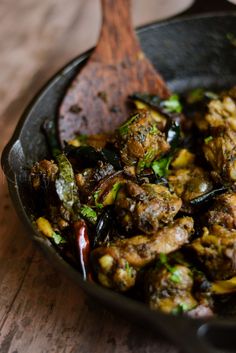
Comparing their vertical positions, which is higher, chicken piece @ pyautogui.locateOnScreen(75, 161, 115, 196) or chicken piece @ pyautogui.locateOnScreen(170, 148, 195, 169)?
chicken piece @ pyautogui.locateOnScreen(75, 161, 115, 196)

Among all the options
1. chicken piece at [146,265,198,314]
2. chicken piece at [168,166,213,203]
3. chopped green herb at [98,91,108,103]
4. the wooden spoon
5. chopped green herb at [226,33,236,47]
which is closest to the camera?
chicken piece at [146,265,198,314]

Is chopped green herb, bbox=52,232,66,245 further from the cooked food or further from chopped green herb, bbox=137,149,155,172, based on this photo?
chopped green herb, bbox=137,149,155,172

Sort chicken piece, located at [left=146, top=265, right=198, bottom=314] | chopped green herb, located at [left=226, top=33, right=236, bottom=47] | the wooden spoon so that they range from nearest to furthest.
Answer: chicken piece, located at [left=146, top=265, right=198, bottom=314], the wooden spoon, chopped green herb, located at [left=226, top=33, right=236, bottom=47]

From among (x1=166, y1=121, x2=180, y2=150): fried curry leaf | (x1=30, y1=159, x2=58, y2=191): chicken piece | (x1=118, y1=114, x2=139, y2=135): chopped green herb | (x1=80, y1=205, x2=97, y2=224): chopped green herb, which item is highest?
(x1=30, y1=159, x2=58, y2=191): chicken piece

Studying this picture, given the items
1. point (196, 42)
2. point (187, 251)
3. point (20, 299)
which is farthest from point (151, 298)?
point (196, 42)

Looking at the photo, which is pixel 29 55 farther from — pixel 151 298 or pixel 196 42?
pixel 151 298

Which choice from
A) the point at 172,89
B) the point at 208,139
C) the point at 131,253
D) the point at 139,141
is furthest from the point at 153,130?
the point at 172,89

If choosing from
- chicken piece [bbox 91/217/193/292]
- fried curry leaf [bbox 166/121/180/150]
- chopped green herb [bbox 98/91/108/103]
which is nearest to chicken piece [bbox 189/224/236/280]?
chicken piece [bbox 91/217/193/292]
